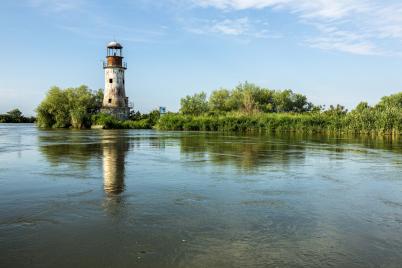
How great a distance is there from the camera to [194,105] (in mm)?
90250

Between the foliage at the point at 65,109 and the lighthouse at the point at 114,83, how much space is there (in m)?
4.62

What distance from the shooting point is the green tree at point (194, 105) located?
89688 millimetres

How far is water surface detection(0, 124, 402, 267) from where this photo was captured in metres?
6.21

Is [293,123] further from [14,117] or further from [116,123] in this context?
[14,117]

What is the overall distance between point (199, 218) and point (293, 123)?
173 ft

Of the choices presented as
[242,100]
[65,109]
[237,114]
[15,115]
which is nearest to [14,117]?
[15,115]

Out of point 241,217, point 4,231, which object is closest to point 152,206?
point 241,217

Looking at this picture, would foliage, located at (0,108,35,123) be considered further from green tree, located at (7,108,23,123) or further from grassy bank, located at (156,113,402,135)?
grassy bank, located at (156,113,402,135)

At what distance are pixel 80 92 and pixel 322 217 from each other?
267 feet

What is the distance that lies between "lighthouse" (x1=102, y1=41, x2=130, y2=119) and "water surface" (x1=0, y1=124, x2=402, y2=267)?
2496 inches

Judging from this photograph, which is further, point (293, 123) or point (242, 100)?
point (242, 100)

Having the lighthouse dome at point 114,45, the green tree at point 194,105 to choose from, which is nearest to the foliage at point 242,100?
the green tree at point 194,105

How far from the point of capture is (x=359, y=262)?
238 inches

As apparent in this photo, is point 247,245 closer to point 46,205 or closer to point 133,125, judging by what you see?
point 46,205
